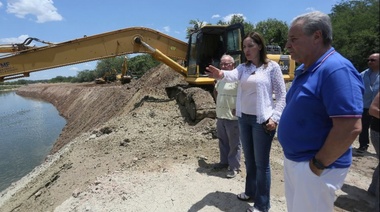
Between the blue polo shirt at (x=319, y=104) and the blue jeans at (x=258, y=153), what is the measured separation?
0.91m

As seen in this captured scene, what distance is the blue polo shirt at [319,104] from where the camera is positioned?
66.4 inches

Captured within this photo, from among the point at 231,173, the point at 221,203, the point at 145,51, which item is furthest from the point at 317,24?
the point at 145,51

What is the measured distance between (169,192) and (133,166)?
125 centimetres

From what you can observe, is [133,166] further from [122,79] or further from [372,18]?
[122,79]

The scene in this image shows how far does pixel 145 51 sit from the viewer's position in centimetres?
967

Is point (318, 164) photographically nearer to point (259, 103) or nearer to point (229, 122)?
point (259, 103)

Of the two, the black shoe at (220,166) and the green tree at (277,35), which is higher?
the green tree at (277,35)

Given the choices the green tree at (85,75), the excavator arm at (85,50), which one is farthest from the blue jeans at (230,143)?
the green tree at (85,75)

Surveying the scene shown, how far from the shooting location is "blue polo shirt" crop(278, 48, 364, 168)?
1.69 metres

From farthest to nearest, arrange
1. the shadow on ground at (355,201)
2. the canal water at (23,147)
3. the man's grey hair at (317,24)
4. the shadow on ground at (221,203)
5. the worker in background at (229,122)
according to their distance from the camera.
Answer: the canal water at (23,147) → the worker in background at (229,122) → the shadow on ground at (355,201) → the shadow on ground at (221,203) → the man's grey hair at (317,24)

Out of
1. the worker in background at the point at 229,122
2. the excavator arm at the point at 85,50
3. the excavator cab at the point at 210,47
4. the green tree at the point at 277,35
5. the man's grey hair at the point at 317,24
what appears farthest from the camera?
the green tree at the point at 277,35

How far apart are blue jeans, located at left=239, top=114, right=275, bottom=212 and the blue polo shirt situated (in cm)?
91

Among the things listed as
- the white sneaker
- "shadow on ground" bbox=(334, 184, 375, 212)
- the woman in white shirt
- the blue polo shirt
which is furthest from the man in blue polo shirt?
the white sneaker

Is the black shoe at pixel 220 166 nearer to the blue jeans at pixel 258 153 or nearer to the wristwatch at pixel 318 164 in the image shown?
the blue jeans at pixel 258 153
